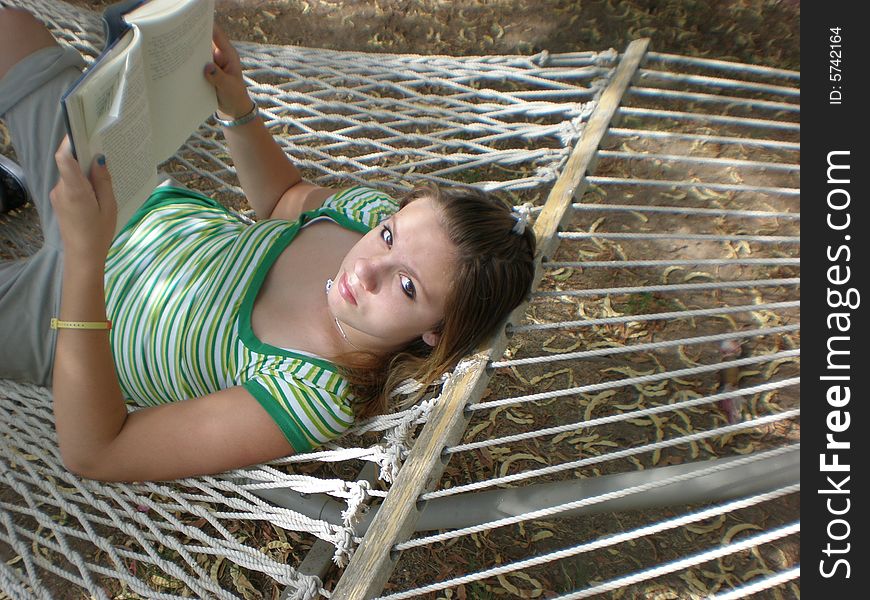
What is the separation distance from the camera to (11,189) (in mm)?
1715

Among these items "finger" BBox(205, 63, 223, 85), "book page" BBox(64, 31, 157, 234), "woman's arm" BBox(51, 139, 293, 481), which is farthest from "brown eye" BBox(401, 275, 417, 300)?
"finger" BBox(205, 63, 223, 85)

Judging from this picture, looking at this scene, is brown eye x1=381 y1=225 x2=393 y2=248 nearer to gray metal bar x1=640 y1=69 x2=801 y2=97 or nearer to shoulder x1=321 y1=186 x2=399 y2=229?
shoulder x1=321 y1=186 x2=399 y2=229

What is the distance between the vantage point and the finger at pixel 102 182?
0.95m

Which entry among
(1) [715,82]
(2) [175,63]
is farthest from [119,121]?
(1) [715,82]

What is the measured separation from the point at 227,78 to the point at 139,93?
0.41 meters

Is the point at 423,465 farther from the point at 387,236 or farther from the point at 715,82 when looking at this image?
the point at 715,82

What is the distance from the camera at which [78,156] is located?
35.4 inches

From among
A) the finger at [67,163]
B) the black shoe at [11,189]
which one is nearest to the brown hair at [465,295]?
the finger at [67,163]

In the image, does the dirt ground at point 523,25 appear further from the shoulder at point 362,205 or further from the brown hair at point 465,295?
the brown hair at point 465,295

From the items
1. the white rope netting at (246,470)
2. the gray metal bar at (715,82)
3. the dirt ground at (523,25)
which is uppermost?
the dirt ground at (523,25)

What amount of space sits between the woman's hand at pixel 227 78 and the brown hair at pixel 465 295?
45 centimetres

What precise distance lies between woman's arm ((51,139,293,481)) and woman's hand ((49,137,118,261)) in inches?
0.5

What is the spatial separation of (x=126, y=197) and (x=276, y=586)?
0.86m
